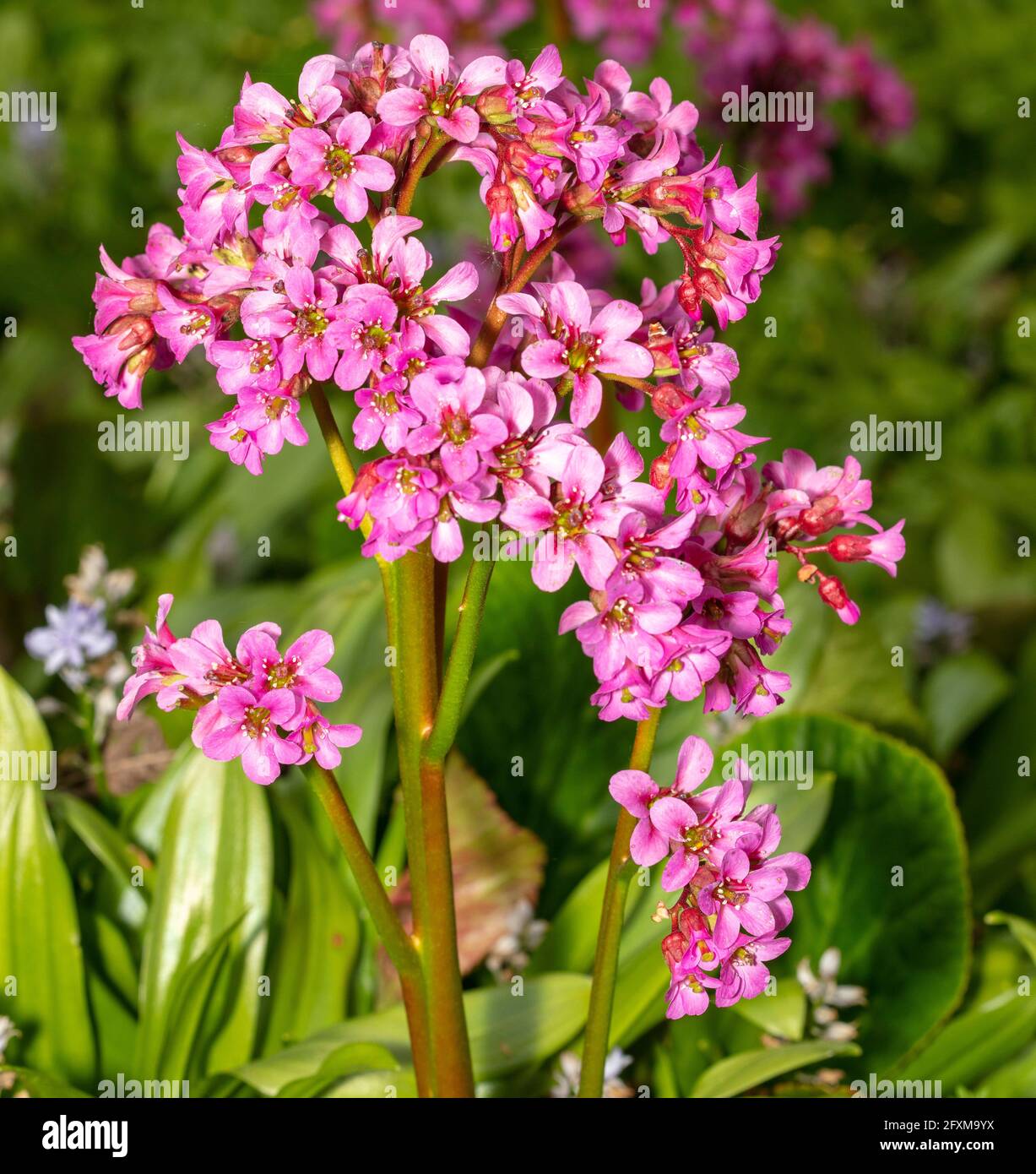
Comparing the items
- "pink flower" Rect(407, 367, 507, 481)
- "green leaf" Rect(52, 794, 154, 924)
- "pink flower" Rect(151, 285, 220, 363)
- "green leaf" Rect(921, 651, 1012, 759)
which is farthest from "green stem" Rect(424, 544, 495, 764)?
"green leaf" Rect(921, 651, 1012, 759)

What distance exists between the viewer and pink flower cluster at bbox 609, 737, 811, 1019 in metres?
0.84

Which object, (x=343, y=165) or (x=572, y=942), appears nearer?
(x=343, y=165)

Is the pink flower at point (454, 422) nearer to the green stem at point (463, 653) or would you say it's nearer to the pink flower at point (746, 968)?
the green stem at point (463, 653)

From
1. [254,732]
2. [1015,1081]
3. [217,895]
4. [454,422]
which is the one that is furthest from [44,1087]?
[1015,1081]

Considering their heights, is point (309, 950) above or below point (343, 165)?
below

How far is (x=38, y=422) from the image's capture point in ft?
7.66

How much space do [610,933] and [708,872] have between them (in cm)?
14

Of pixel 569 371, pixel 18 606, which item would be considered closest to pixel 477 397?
pixel 569 371

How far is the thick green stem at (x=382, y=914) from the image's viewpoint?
36.1 inches

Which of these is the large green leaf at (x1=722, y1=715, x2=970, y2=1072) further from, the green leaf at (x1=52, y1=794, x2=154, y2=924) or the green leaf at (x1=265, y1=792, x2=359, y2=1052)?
the green leaf at (x1=52, y1=794, x2=154, y2=924)

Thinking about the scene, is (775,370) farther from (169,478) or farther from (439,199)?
(169,478)

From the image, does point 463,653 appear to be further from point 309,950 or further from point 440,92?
point 309,950

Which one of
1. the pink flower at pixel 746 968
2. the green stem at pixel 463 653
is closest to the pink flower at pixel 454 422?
the green stem at pixel 463 653

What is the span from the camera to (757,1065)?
1.22 metres
